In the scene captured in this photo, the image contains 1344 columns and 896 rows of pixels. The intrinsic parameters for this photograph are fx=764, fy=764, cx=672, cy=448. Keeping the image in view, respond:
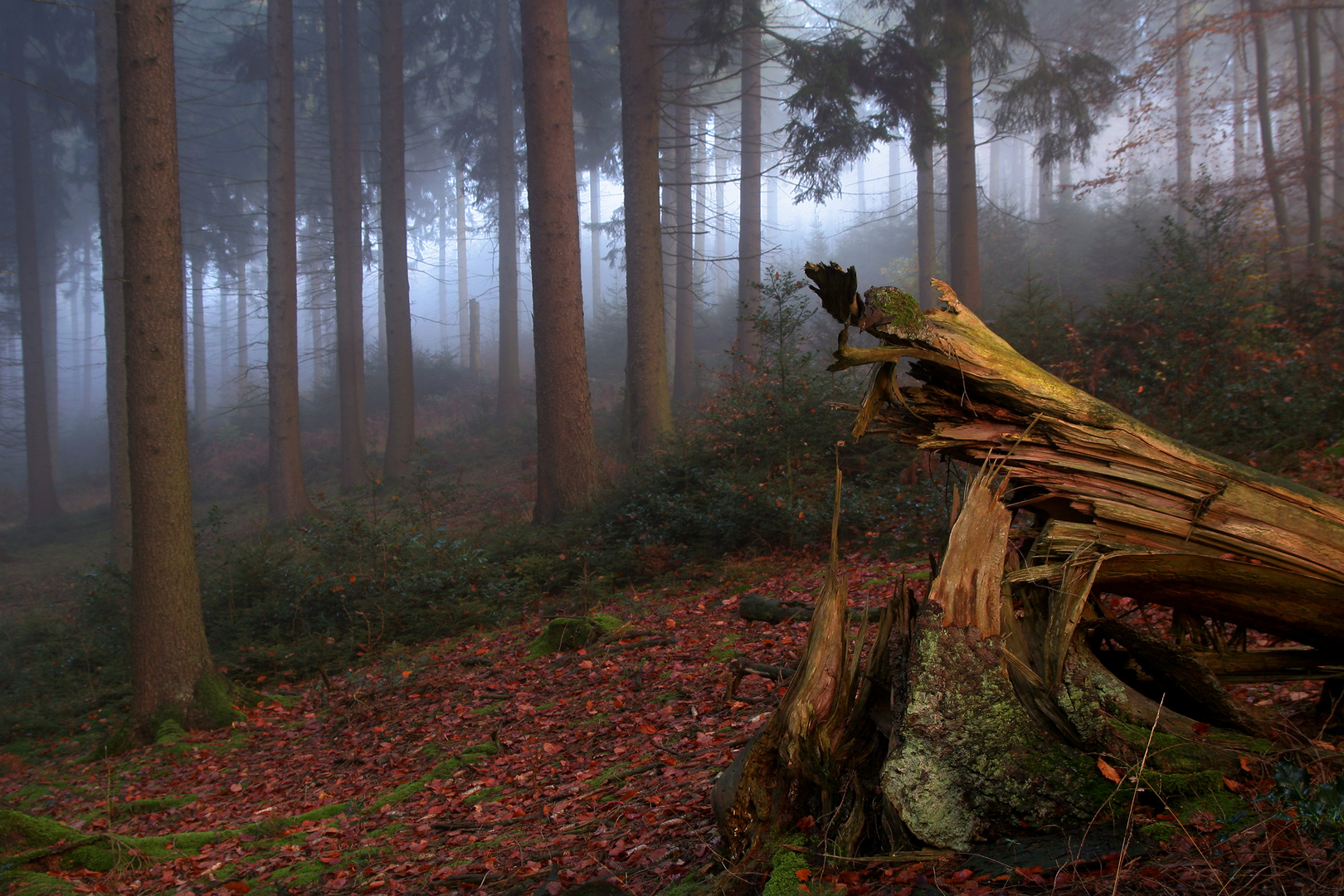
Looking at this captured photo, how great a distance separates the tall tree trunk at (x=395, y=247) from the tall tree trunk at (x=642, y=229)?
8.49m

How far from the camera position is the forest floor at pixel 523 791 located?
2461 millimetres

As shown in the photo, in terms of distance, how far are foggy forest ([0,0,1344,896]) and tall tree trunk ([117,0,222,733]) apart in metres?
0.03

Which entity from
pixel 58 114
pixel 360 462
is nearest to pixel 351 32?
pixel 58 114

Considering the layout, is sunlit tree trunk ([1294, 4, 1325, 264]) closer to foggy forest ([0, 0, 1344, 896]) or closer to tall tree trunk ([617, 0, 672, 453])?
foggy forest ([0, 0, 1344, 896])

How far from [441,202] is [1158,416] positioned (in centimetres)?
4855

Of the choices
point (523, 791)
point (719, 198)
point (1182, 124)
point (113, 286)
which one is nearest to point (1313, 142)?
point (1182, 124)

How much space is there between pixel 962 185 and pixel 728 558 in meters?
10.4

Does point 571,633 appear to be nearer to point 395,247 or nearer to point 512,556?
point 512,556

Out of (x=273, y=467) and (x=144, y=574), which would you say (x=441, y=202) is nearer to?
(x=273, y=467)

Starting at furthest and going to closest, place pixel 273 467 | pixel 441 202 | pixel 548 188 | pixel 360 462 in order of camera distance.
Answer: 1. pixel 441 202
2. pixel 360 462
3. pixel 273 467
4. pixel 548 188

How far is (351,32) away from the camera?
23.6 m

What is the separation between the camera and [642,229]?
47.3ft

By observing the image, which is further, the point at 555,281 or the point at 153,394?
the point at 555,281

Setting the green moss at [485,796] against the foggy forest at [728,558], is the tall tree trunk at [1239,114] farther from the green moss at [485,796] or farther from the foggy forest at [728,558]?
the green moss at [485,796]
